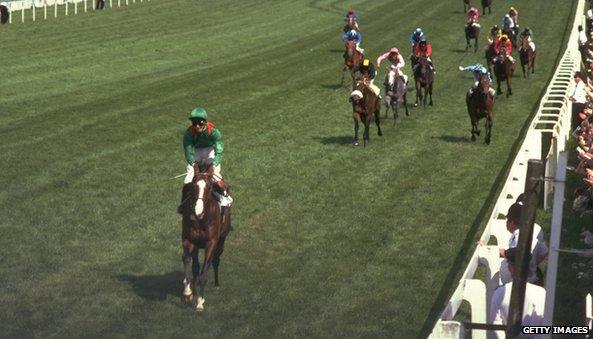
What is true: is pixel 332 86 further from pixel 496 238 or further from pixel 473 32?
pixel 496 238

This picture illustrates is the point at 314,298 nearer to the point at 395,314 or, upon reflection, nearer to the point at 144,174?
the point at 395,314

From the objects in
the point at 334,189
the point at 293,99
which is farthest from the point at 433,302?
the point at 293,99

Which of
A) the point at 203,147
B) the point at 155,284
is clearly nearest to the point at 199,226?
the point at 203,147

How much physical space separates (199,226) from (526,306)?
15.1 feet

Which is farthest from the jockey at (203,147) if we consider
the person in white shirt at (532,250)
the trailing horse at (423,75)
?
the trailing horse at (423,75)

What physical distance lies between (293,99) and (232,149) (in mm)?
7238

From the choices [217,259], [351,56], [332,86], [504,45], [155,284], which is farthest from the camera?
[332,86]

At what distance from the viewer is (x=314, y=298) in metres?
12.6

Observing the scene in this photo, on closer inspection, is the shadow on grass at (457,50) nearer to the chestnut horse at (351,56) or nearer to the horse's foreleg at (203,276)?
the chestnut horse at (351,56)

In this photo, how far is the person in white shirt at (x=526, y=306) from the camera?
27.1ft

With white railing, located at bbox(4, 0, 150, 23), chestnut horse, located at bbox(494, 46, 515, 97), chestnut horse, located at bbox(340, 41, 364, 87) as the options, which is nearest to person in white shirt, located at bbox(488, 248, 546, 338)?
chestnut horse, located at bbox(494, 46, 515, 97)

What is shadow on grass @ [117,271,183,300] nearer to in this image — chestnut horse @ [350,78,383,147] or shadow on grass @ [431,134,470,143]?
chestnut horse @ [350,78,383,147]

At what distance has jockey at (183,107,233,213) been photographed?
12203 millimetres

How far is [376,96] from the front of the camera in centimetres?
2188
